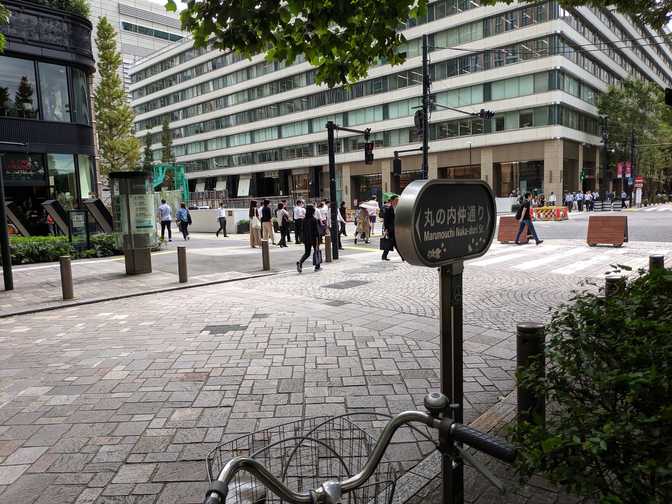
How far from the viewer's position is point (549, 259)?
1280 centimetres

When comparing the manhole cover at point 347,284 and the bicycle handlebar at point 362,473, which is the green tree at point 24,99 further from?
the bicycle handlebar at point 362,473

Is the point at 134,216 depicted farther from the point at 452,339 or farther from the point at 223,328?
the point at 452,339

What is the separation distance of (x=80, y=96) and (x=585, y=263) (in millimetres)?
22870

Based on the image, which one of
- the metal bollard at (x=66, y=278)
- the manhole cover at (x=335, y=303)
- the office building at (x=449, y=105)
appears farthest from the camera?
the office building at (x=449, y=105)

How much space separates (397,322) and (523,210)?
11.5 m

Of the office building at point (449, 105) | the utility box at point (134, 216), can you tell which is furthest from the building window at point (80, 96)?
the office building at point (449, 105)

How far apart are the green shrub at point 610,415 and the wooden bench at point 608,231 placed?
14.1 meters

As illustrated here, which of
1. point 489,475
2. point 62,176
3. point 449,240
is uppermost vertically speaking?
point 62,176

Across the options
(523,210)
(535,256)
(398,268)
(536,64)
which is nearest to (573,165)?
(536,64)

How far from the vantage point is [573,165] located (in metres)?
45.8

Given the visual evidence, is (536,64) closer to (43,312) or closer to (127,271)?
(127,271)

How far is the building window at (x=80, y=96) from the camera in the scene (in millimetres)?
22031

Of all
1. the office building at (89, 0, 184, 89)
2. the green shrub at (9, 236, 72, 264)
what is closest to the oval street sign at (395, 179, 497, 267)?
the green shrub at (9, 236, 72, 264)

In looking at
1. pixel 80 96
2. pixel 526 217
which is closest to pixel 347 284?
pixel 526 217
